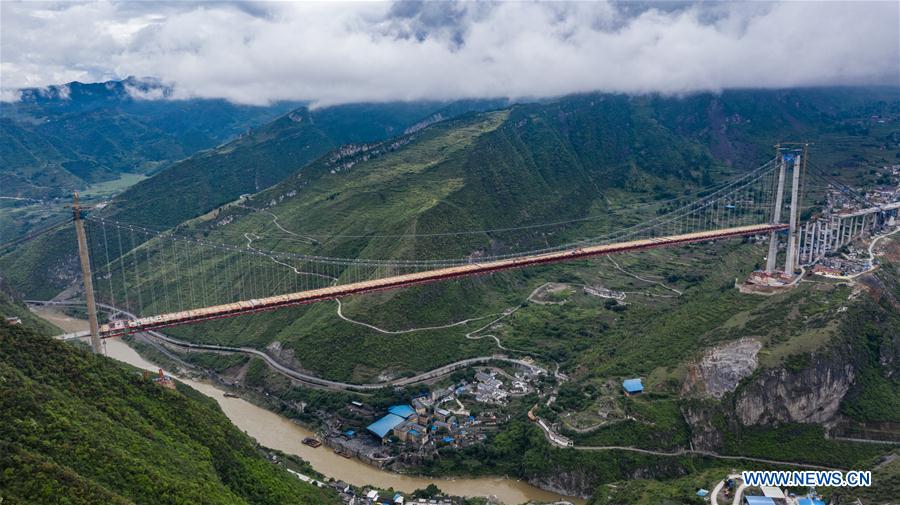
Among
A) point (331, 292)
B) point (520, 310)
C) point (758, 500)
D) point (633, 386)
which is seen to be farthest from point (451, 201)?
point (758, 500)

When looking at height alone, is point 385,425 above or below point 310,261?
below

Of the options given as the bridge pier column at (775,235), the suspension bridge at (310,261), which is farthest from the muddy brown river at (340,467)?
the bridge pier column at (775,235)

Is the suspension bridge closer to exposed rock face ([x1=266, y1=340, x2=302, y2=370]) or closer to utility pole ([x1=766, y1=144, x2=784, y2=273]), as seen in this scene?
utility pole ([x1=766, y1=144, x2=784, y2=273])

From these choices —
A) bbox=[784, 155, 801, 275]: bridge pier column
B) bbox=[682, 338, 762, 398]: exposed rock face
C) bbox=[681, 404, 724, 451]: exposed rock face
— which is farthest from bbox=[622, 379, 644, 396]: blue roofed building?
bbox=[784, 155, 801, 275]: bridge pier column

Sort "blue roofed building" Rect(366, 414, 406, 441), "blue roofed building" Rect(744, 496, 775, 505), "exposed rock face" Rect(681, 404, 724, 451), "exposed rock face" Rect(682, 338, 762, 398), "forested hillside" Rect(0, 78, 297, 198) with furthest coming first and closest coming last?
"forested hillside" Rect(0, 78, 297, 198), "blue roofed building" Rect(366, 414, 406, 441), "exposed rock face" Rect(682, 338, 762, 398), "exposed rock face" Rect(681, 404, 724, 451), "blue roofed building" Rect(744, 496, 775, 505)

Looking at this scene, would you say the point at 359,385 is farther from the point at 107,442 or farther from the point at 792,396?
the point at 792,396

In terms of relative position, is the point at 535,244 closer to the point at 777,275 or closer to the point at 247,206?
the point at 777,275
